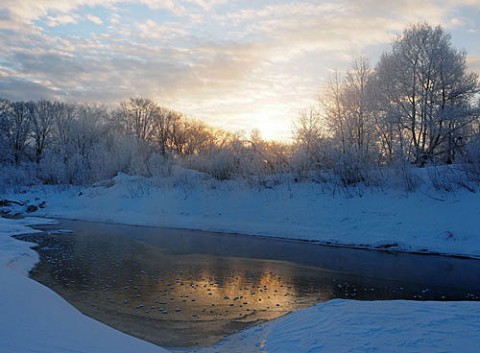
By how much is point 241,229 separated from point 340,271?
8.70m

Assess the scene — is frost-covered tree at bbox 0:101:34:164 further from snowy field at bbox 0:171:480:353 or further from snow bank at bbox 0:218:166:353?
snow bank at bbox 0:218:166:353

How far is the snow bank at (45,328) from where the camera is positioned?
4.53 m

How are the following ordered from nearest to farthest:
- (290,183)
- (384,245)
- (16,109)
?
(384,245) → (290,183) → (16,109)

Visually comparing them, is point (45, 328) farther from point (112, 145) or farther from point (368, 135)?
point (112, 145)

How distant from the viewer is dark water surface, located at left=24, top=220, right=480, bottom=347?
7344 millimetres

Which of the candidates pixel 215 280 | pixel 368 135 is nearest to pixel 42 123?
pixel 368 135

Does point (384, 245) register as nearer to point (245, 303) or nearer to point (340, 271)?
point (340, 271)

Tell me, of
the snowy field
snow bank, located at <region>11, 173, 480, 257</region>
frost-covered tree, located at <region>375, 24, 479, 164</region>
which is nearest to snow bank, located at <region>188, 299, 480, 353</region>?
the snowy field

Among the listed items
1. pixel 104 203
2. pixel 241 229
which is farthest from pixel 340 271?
pixel 104 203

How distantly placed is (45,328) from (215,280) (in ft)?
17.6

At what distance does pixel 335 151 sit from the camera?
2269cm

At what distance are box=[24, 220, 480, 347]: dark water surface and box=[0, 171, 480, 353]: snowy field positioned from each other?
0.75m

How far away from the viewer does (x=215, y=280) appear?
1024 centimetres

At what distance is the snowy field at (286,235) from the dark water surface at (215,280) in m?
0.75
